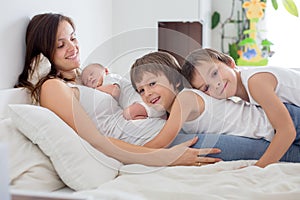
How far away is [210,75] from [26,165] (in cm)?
76

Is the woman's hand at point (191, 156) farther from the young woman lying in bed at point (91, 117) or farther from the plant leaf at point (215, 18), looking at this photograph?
the plant leaf at point (215, 18)

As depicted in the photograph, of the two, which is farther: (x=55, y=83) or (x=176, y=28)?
(x=176, y=28)

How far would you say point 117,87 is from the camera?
2006 millimetres

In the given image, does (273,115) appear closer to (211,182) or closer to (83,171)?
(211,182)

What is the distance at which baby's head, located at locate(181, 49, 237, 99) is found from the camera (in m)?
1.84

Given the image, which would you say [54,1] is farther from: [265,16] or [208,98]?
[265,16]

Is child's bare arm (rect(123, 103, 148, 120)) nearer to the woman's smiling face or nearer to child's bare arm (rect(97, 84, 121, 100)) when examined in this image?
child's bare arm (rect(97, 84, 121, 100))

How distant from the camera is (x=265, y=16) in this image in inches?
142

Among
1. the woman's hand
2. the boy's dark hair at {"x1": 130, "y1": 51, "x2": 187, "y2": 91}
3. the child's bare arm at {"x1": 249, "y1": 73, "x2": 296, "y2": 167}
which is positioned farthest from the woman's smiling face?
the child's bare arm at {"x1": 249, "y1": 73, "x2": 296, "y2": 167}

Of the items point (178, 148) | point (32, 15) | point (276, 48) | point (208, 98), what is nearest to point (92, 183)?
point (178, 148)

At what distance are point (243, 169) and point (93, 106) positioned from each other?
64cm

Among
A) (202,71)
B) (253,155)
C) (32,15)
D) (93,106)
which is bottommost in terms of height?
(253,155)

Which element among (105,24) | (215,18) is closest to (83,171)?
(105,24)

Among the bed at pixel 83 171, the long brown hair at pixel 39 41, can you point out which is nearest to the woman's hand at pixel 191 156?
the bed at pixel 83 171
